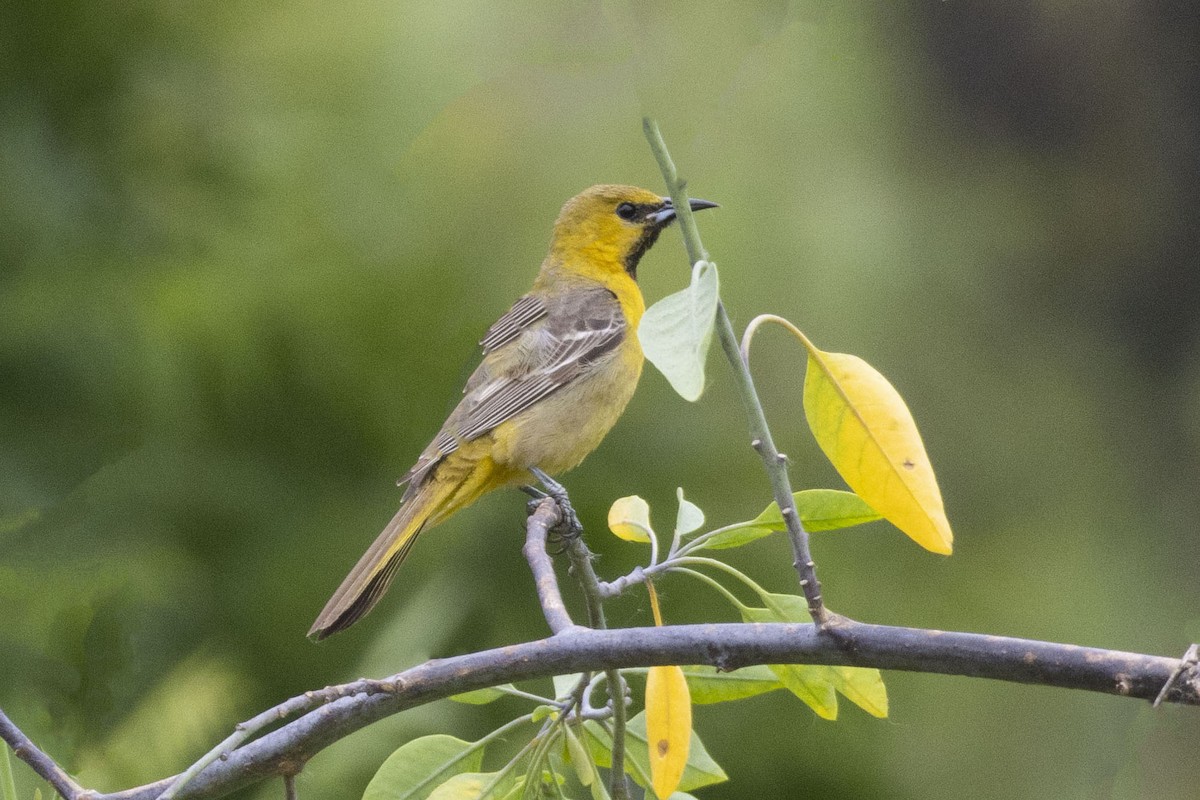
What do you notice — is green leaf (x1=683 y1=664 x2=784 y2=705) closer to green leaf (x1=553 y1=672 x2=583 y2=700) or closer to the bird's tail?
green leaf (x1=553 y1=672 x2=583 y2=700)

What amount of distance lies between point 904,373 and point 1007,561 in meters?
0.34

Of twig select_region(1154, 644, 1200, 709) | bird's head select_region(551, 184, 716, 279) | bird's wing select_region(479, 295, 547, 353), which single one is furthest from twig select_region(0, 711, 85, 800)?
bird's head select_region(551, 184, 716, 279)

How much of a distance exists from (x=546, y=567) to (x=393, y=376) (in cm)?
92

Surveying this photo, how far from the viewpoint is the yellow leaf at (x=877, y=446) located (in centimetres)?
51

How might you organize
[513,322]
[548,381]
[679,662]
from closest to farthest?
1. [679,662]
2. [548,381]
3. [513,322]

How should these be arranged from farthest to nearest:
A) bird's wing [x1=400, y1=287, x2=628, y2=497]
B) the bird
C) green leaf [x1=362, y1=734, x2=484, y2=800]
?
1. bird's wing [x1=400, y1=287, x2=628, y2=497]
2. the bird
3. green leaf [x1=362, y1=734, x2=484, y2=800]

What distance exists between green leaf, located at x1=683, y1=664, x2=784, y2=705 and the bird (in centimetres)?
42

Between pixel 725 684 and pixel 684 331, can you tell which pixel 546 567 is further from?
pixel 684 331

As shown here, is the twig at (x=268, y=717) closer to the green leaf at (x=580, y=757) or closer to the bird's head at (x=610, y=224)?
the green leaf at (x=580, y=757)

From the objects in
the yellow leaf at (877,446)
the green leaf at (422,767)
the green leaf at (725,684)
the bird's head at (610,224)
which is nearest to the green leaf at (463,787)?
the green leaf at (422,767)

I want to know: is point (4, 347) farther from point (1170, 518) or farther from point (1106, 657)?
point (1170, 518)

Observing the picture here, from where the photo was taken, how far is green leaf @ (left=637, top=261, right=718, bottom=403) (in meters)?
0.43

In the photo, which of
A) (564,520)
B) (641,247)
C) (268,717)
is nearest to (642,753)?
(268,717)

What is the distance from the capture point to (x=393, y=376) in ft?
5.59
